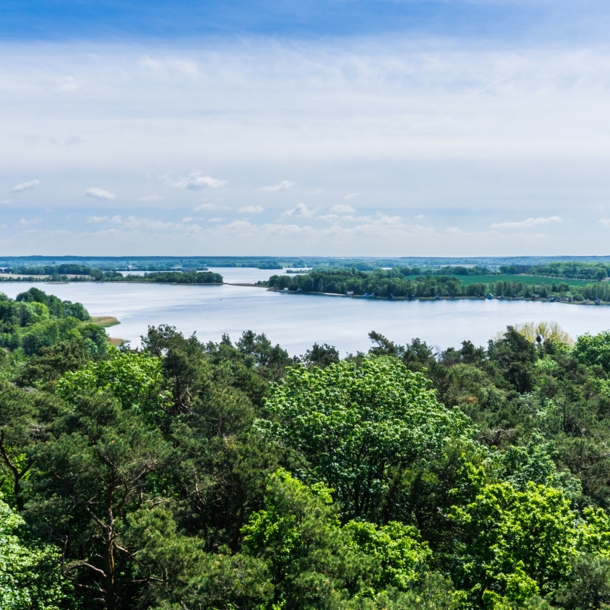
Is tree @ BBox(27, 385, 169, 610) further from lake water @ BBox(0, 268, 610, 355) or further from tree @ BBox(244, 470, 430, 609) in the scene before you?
lake water @ BBox(0, 268, 610, 355)

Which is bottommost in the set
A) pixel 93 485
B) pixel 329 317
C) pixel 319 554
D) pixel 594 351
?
pixel 329 317

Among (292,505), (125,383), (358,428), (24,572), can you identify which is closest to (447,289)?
(125,383)

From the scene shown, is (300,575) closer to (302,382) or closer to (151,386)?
(302,382)

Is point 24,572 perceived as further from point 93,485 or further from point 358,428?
point 358,428

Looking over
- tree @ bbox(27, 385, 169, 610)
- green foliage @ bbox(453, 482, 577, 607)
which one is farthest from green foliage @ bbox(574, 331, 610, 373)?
tree @ bbox(27, 385, 169, 610)

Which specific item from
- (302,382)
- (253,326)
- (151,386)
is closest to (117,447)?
(302,382)
